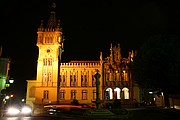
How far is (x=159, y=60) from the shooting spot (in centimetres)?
3177

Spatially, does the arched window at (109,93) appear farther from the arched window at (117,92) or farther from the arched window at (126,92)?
the arched window at (126,92)

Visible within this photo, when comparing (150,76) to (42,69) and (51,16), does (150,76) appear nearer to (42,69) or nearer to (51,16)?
(42,69)

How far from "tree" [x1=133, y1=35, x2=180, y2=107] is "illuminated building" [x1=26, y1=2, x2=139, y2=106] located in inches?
1039

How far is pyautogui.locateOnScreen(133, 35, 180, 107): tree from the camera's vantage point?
30.8 meters

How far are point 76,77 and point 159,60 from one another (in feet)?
114

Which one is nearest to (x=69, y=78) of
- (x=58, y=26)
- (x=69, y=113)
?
(x=58, y=26)

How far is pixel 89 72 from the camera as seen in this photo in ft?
207

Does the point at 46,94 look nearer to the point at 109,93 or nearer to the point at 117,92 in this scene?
the point at 109,93

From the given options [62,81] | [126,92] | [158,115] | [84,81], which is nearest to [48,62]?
[62,81]

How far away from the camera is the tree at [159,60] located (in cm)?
3084

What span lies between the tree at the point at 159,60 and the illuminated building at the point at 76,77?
26395 millimetres

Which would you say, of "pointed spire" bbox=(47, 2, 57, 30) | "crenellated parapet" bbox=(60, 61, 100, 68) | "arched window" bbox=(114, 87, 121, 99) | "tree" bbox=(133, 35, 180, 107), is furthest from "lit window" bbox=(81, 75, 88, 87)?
"tree" bbox=(133, 35, 180, 107)

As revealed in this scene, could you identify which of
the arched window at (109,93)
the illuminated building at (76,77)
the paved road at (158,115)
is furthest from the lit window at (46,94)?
the paved road at (158,115)

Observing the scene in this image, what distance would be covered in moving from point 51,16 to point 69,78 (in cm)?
2278
